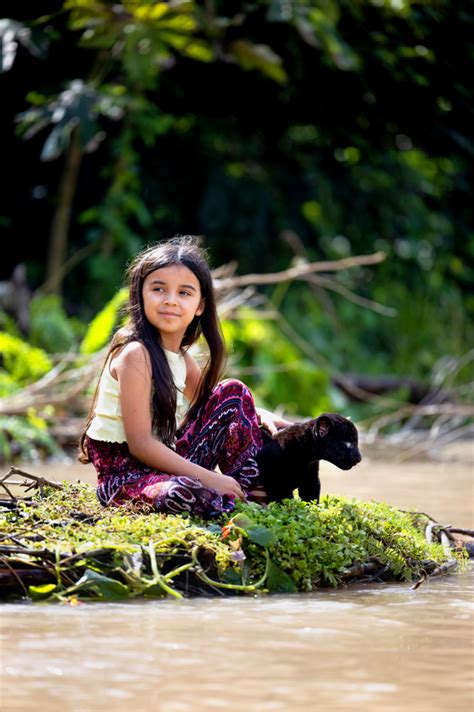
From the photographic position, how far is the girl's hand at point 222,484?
3.91 metres

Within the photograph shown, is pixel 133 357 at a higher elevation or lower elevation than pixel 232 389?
higher

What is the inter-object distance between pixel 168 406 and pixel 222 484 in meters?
0.37

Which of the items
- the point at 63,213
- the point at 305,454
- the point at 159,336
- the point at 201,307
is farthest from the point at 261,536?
the point at 63,213

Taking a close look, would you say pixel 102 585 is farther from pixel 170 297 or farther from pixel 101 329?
pixel 101 329

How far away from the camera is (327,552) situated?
3.66 metres

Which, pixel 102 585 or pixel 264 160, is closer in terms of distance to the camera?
pixel 102 585

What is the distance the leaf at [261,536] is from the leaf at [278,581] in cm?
7

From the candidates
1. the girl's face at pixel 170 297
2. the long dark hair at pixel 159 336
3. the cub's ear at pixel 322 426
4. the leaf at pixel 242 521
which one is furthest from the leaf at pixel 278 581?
the girl's face at pixel 170 297

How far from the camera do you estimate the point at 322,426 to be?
159 inches

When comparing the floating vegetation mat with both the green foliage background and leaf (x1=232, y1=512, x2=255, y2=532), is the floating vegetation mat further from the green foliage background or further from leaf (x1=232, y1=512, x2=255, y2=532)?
the green foliage background

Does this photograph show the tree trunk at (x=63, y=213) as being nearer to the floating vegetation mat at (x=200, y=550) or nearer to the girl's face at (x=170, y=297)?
the girl's face at (x=170, y=297)

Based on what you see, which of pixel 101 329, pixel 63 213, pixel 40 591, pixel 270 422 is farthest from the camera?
pixel 63 213

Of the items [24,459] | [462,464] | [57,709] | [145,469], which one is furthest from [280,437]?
[462,464]

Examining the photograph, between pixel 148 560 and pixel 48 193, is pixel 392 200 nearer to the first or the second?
pixel 48 193
